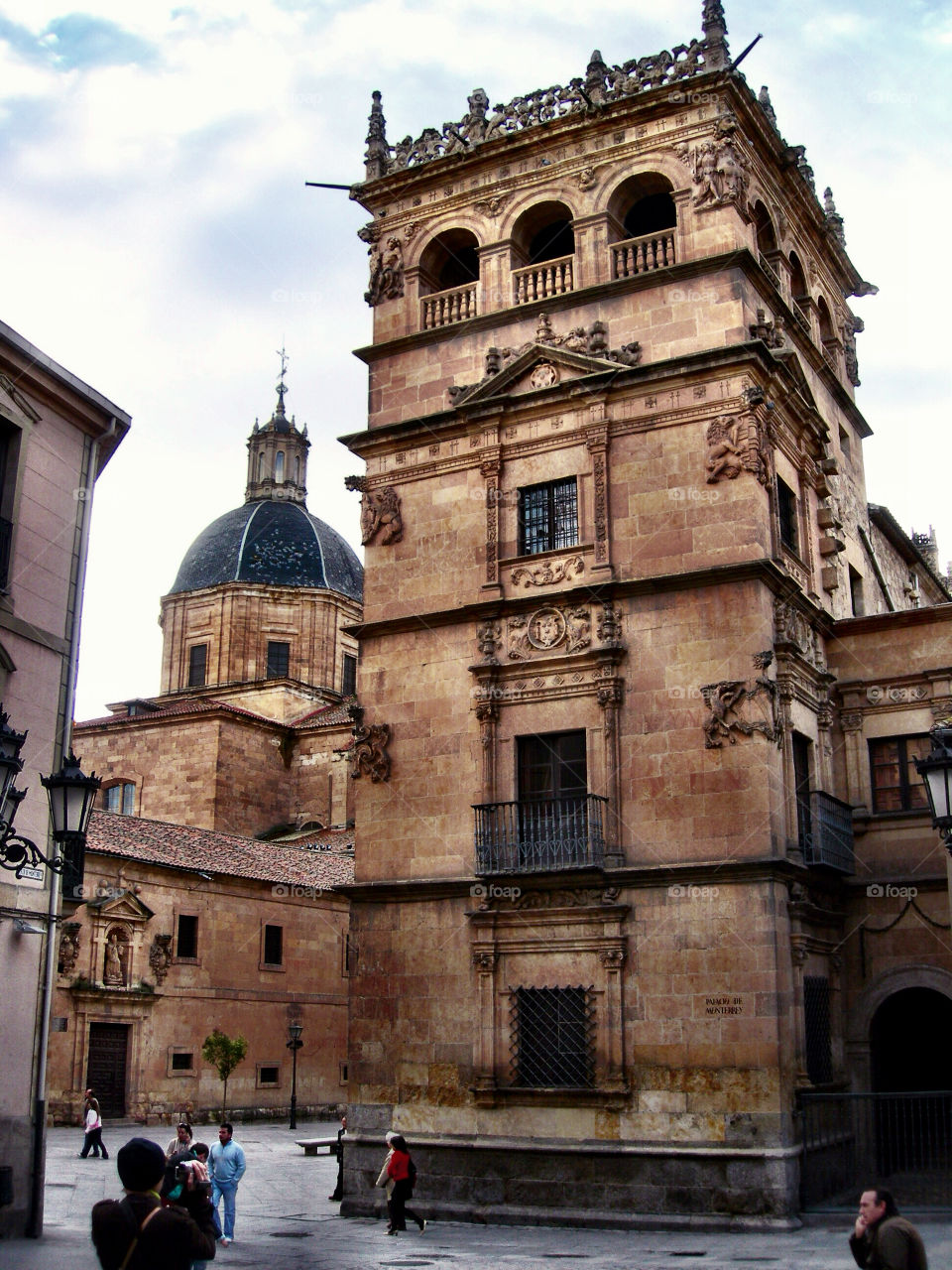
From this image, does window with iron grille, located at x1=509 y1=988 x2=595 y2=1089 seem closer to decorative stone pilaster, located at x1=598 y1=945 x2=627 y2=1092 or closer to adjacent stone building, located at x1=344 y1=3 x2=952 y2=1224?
adjacent stone building, located at x1=344 y1=3 x2=952 y2=1224

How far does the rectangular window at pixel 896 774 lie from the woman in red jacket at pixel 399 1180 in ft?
29.4

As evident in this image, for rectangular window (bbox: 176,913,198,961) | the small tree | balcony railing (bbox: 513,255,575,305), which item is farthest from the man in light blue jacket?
rectangular window (bbox: 176,913,198,961)

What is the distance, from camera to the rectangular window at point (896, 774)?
65.8 ft

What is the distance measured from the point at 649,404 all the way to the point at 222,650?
35785 mm

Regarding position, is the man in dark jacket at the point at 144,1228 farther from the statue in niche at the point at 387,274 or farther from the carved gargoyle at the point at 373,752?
the statue in niche at the point at 387,274

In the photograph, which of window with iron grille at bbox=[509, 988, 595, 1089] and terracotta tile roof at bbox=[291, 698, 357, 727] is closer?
window with iron grille at bbox=[509, 988, 595, 1089]

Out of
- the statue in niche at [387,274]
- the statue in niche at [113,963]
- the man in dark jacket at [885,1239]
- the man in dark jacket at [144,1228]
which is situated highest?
the statue in niche at [387,274]

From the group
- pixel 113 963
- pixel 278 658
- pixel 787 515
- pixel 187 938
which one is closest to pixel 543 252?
pixel 787 515

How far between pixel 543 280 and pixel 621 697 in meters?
7.28

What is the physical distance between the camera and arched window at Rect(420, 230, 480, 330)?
2216 centimetres

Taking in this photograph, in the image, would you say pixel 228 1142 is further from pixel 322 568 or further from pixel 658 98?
pixel 322 568

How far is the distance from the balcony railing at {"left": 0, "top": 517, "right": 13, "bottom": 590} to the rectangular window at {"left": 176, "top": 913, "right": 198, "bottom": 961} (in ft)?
73.0

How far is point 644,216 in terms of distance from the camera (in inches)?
921

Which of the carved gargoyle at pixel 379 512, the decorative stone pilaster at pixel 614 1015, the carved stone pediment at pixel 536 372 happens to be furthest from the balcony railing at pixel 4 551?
the decorative stone pilaster at pixel 614 1015
